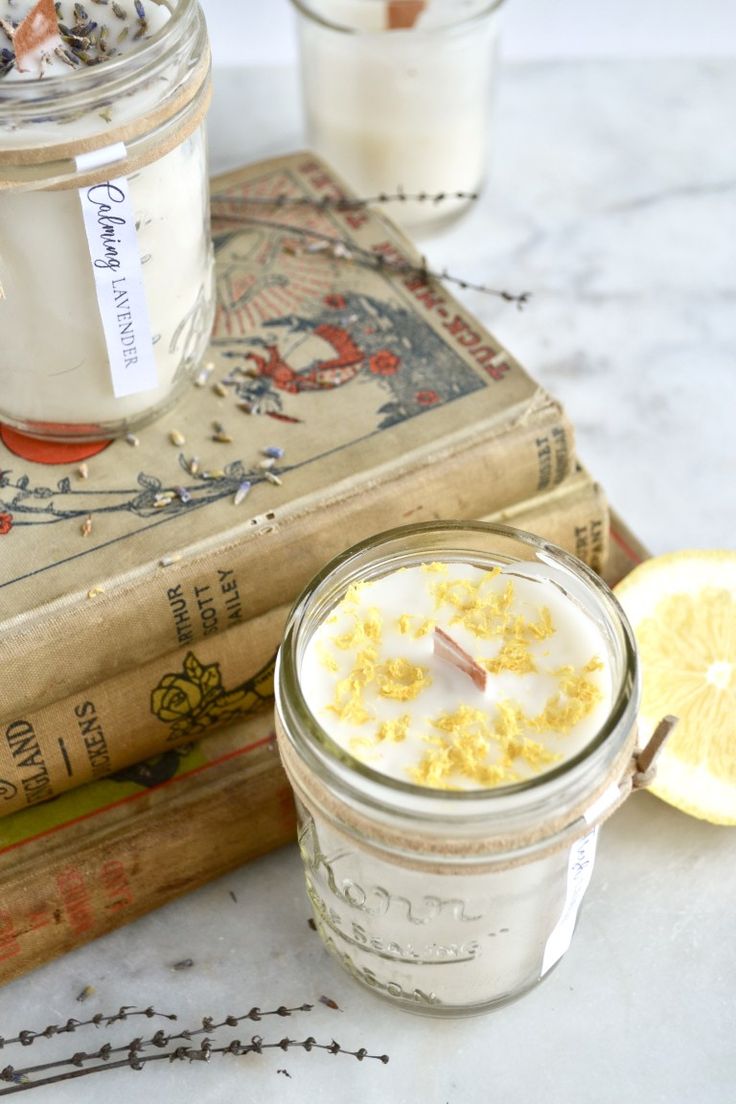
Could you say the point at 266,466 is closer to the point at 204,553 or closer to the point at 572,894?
the point at 204,553

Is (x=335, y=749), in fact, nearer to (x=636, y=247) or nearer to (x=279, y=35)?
(x=636, y=247)

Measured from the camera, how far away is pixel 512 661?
0.78 meters

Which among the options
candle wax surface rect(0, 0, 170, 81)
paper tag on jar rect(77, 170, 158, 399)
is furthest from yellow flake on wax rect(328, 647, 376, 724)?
candle wax surface rect(0, 0, 170, 81)

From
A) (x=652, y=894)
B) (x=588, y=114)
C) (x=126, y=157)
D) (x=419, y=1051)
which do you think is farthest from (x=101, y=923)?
(x=588, y=114)

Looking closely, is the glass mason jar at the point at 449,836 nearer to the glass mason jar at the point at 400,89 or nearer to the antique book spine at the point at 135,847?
the antique book spine at the point at 135,847

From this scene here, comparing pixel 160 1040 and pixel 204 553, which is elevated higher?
pixel 204 553

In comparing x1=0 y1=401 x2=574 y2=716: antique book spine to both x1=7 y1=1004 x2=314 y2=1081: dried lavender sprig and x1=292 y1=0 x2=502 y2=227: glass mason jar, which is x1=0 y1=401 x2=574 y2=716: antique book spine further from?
x1=292 y1=0 x2=502 y2=227: glass mason jar

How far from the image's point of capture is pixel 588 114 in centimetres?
149

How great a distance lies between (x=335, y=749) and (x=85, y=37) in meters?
0.44

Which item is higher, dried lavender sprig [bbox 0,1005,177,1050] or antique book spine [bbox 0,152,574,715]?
antique book spine [bbox 0,152,574,715]

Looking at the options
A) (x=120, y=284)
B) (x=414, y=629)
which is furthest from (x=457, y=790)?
(x=120, y=284)

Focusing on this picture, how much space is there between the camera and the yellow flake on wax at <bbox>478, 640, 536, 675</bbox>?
30.9 inches

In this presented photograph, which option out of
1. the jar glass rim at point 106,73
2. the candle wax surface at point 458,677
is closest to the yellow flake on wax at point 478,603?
the candle wax surface at point 458,677

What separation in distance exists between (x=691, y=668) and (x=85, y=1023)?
45 centimetres
